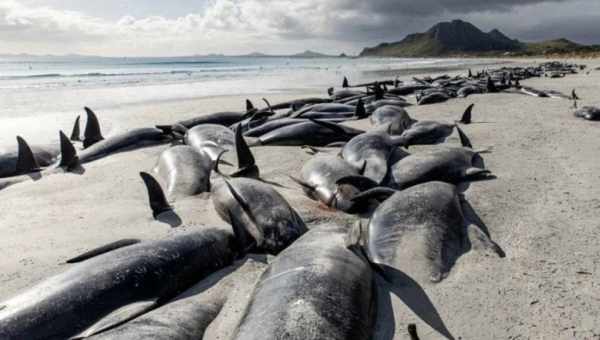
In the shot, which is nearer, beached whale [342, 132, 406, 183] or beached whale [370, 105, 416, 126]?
beached whale [342, 132, 406, 183]

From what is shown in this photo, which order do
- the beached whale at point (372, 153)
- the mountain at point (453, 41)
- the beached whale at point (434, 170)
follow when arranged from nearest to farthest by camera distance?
the beached whale at point (434, 170)
the beached whale at point (372, 153)
the mountain at point (453, 41)

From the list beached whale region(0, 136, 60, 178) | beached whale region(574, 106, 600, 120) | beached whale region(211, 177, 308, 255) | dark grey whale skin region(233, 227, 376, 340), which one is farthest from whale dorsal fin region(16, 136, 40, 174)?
beached whale region(574, 106, 600, 120)

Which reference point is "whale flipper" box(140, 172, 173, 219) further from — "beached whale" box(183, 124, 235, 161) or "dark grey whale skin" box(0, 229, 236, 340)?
"beached whale" box(183, 124, 235, 161)

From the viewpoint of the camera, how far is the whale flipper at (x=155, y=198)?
14.4ft

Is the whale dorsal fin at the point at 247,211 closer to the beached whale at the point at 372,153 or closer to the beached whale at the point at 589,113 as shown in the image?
the beached whale at the point at 372,153

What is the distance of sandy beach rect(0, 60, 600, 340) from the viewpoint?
2.55 meters

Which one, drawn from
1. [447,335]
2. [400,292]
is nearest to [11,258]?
[400,292]

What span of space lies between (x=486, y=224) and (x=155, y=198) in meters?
3.23

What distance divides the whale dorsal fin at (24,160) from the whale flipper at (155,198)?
3380 mm

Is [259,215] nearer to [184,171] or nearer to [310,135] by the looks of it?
[184,171]

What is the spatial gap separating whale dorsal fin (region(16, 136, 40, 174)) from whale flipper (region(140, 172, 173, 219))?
11.1 ft

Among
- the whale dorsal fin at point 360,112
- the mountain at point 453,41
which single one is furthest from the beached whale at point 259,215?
the mountain at point 453,41

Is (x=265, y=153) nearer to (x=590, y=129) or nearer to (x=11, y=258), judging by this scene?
(x=11, y=258)

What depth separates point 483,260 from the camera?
10.5 feet
